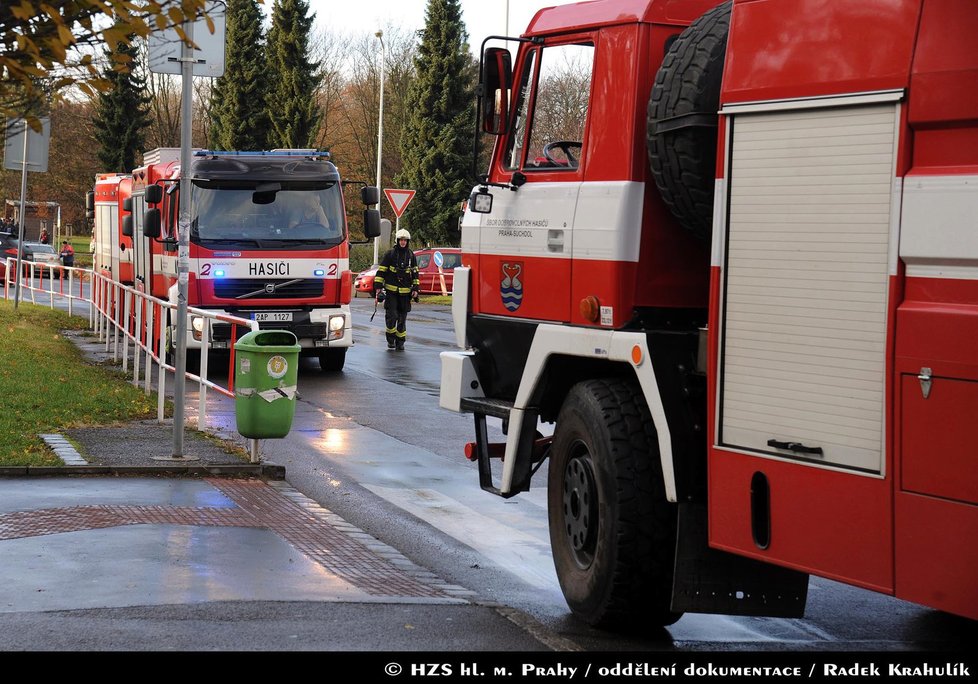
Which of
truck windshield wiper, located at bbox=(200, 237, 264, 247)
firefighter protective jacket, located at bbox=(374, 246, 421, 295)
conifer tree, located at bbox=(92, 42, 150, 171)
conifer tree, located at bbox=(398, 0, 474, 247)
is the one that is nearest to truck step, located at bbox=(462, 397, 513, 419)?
truck windshield wiper, located at bbox=(200, 237, 264, 247)

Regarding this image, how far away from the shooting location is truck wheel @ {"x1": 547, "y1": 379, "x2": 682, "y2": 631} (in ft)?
20.2

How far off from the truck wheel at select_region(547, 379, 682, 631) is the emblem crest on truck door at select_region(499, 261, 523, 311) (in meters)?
0.98

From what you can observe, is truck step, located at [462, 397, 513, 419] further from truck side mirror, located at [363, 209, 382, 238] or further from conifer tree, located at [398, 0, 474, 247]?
conifer tree, located at [398, 0, 474, 247]

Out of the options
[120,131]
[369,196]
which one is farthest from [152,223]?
[120,131]

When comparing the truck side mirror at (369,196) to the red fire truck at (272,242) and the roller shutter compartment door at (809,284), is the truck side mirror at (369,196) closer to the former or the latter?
the red fire truck at (272,242)

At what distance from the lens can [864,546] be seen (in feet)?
16.5

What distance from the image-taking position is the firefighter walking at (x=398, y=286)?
23.4 meters

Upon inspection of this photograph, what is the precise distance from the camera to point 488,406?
25.4ft

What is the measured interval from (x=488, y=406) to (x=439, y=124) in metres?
51.8

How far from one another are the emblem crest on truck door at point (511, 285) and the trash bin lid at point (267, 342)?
3364 millimetres

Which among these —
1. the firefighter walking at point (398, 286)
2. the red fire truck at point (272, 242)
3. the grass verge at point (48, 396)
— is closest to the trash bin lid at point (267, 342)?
the grass verge at point (48, 396)
